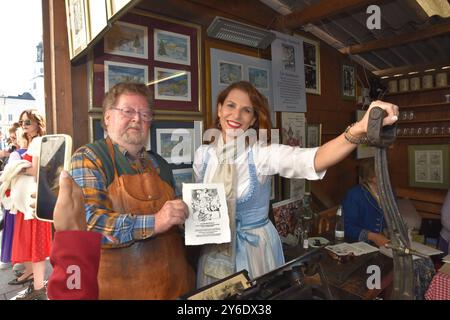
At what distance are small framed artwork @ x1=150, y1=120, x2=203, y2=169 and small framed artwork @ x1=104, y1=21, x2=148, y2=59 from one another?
0.31 m

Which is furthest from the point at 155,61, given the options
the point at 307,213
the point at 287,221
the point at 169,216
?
the point at 307,213

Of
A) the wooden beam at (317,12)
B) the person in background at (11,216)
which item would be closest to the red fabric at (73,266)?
the person in background at (11,216)

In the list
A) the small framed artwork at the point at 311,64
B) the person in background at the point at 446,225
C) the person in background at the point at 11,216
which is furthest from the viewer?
the small framed artwork at the point at 311,64

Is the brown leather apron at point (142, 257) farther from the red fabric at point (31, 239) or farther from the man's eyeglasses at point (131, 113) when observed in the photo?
the red fabric at point (31, 239)

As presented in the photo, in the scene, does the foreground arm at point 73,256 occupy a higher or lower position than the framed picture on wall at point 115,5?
lower

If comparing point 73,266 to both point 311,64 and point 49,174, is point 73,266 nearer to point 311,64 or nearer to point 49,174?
point 49,174

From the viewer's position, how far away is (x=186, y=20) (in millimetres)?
1461

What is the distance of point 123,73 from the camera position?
121 cm

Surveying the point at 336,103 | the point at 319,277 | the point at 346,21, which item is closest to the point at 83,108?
the point at 319,277

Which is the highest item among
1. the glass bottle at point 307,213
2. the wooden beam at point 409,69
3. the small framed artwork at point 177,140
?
the wooden beam at point 409,69

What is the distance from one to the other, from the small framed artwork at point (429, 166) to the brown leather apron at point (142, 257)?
128 inches

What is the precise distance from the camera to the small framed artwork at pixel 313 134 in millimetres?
2369

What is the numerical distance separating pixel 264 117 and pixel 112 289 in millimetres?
814
